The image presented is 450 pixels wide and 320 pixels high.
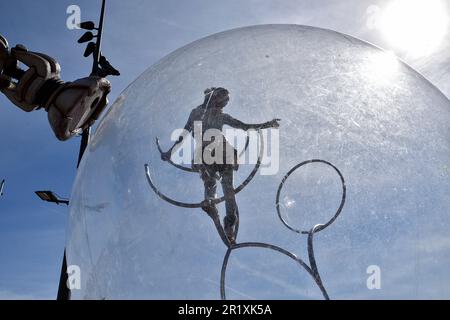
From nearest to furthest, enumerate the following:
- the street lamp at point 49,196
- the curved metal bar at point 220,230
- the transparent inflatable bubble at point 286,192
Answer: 1. the transparent inflatable bubble at point 286,192
2. the curved metal bar at point 220,230
3. the street lamp at point 49,196

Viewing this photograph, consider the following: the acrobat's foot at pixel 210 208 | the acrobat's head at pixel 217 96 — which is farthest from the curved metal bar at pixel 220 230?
the acrobat's head at pixel 217 96

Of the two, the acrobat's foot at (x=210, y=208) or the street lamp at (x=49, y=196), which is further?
the street lamp at (x=49, y=196)

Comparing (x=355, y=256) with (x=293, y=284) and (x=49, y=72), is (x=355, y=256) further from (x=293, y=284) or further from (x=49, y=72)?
(x=49, y=72)

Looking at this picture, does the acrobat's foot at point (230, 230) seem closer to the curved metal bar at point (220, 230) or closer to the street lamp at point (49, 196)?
the curved metal bar at point (220, 230)

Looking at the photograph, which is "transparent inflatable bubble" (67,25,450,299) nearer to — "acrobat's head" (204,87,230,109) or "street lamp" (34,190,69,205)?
"acrobat's head" (204,87,230,109)

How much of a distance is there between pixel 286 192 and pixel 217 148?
1.08 ft

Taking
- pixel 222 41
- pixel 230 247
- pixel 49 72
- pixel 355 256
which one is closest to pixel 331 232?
pixel 355 256

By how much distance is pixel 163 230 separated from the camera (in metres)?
1.65

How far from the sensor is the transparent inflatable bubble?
66.7 inches

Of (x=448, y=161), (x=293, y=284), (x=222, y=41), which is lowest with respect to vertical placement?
(x=293, y=284)

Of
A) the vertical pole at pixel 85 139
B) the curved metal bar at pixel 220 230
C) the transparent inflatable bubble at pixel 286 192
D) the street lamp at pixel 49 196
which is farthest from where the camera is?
the street lamp at pixel 49 196

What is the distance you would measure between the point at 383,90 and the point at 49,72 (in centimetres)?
162

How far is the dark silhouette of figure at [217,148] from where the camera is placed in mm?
1836

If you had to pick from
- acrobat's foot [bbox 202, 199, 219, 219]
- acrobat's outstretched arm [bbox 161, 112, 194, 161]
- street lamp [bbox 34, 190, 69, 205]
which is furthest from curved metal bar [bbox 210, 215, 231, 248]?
street lamp [bbox 34, 190, 69, 205]
